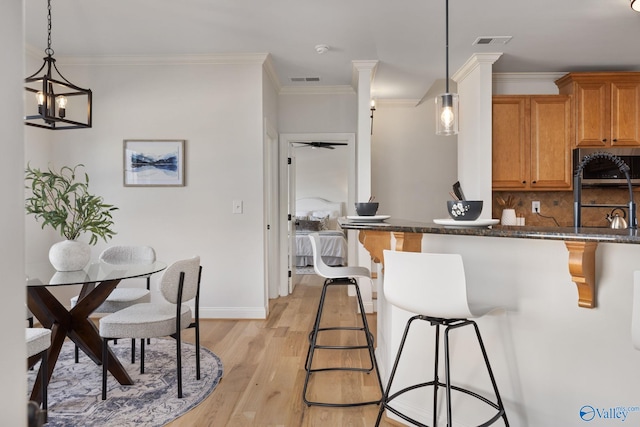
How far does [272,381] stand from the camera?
8.57ft

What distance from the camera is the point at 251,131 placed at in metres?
3.99

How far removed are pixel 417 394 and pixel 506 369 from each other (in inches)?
19.2

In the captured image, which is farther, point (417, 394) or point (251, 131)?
point (251, 131)

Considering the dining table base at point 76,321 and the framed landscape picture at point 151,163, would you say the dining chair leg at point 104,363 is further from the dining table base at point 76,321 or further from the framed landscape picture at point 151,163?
the framed landscape picture at point 151,163

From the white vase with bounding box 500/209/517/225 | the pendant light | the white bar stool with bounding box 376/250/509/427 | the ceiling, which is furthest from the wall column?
the white bar stool with bounding box 376/250/509/427

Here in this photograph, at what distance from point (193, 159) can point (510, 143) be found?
10.4 ft

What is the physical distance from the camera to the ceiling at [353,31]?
9.70ft

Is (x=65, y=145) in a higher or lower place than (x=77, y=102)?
lower

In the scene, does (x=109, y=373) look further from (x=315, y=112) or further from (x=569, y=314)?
(x=315, y=112)

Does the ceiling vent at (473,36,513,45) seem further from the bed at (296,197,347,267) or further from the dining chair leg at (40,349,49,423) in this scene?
the dining chair leg at (40,349,49,423)

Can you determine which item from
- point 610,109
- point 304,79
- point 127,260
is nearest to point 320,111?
point 304,79

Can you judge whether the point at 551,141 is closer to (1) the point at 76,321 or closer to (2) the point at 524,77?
(2) the point at 524,77

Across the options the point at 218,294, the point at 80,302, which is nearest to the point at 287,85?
the point at 218,294

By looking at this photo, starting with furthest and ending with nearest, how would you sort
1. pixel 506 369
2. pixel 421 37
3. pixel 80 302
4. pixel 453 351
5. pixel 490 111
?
1. pixel 490 111
2. pixel 421 37
3. pixel 80 302
4. pixel 453 351
5. pixel 506 369
